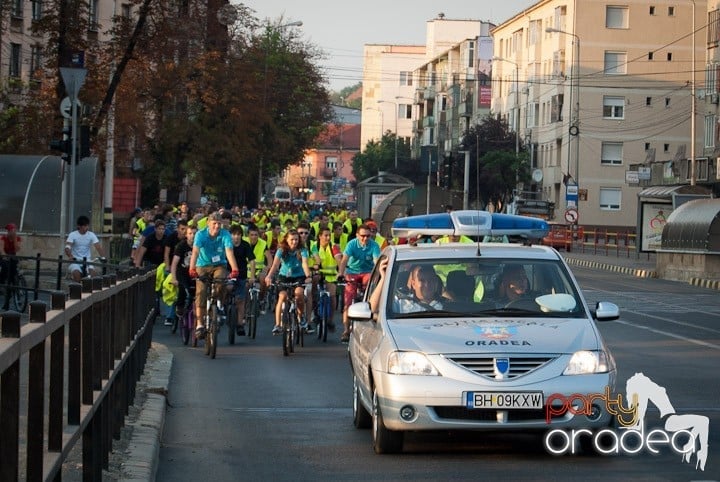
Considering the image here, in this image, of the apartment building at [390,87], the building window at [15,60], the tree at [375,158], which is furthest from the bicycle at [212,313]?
the apartment building at [390,87]

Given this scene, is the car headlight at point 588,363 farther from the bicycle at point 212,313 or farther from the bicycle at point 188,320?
the bicycle at point 188,320

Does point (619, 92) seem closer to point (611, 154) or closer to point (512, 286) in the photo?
point (611, 154)

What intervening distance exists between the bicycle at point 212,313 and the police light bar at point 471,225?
115 inches

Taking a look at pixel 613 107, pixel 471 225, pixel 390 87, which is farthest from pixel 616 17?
pixel 390 87

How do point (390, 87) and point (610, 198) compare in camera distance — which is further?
point (390, 87)

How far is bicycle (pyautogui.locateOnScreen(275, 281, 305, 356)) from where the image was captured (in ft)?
63.8

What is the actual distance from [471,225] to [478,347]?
1318 centimetres

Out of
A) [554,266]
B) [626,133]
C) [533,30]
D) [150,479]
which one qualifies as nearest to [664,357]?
[554,266]

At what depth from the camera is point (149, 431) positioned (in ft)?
34.5

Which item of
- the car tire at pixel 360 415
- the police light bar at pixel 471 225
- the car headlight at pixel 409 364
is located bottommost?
the car tire at pixel 360 415

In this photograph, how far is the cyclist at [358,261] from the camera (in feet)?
70.6

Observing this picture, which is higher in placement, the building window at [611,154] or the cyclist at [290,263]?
the building window at [611,154]

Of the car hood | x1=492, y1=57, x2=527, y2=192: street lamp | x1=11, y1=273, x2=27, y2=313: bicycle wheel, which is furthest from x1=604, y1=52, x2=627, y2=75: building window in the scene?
the car hood

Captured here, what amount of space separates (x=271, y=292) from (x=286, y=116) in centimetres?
5479
